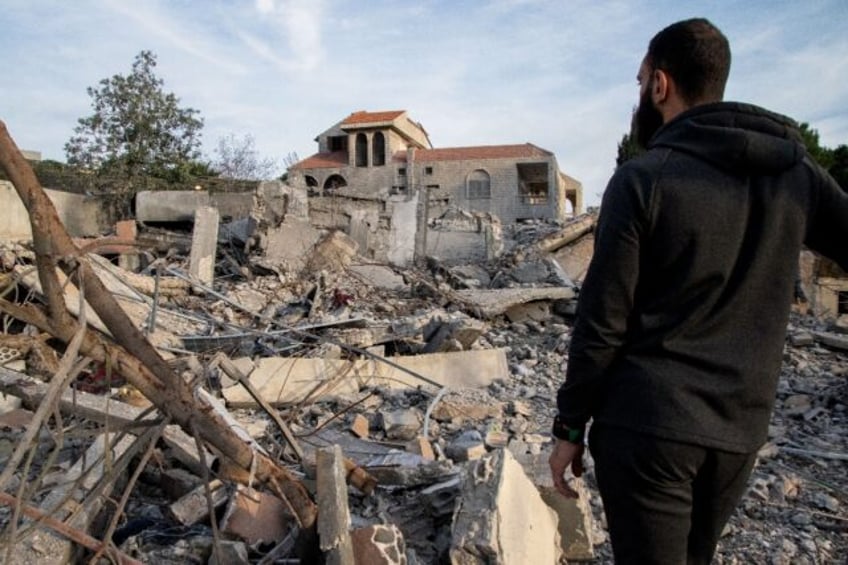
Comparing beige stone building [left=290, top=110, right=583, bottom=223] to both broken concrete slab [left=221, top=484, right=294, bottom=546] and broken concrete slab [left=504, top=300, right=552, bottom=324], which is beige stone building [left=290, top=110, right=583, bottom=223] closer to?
broken concrete slab [left=504, top=300, right=552, bottom=324]

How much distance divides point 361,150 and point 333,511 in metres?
31.7

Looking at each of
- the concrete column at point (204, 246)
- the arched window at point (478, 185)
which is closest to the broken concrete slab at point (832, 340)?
the concrete column at point (204, 246)

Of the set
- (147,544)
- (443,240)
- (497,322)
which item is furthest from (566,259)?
(147,544)

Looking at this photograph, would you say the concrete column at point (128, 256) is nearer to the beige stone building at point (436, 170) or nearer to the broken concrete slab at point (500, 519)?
the broken concrete slab at point (500, 519)

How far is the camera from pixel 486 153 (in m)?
29.7

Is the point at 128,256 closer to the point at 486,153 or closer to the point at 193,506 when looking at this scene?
the point at 193,506

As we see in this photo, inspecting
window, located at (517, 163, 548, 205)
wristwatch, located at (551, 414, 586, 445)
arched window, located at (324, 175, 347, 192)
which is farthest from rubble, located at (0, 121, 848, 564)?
arched window, located at (324, 175, 347, 192)

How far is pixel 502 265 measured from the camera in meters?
12.4

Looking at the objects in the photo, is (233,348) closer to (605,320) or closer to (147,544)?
(147,544)

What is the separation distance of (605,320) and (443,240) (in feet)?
44.2

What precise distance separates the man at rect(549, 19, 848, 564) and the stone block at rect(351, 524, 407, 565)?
83cm

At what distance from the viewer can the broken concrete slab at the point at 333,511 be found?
1.91 m

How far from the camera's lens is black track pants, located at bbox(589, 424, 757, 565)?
4.22ft

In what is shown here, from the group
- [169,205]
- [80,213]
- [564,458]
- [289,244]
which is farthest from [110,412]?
[80,213]
